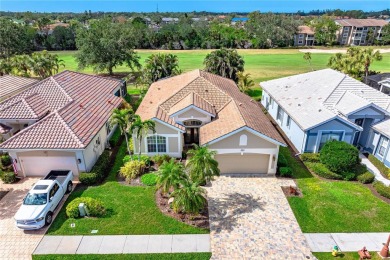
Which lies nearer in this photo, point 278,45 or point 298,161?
point 298,161

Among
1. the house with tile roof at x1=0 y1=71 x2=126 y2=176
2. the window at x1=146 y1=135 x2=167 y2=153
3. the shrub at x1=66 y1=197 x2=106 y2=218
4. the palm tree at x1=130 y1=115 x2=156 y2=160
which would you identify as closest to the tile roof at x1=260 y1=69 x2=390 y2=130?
the window at x1=146 y1=135 x2=167 y2=153

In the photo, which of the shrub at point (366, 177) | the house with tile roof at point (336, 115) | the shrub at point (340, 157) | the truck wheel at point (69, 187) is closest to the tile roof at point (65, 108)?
the truck wheel at point (69, 187)

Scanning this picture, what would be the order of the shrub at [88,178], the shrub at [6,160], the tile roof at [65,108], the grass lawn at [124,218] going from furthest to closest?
the shrub at [6,160] → the tile roof at [65,108] → the shrub at [88,178] → the grass lawn at [124,218]

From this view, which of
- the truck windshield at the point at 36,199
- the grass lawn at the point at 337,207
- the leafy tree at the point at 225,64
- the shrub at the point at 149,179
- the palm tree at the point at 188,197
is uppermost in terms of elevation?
the leafy tree at the point at 225,64

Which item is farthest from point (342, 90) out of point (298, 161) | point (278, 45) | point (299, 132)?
point (278, 45)

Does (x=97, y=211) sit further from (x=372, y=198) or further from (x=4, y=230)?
(x=372, y=198)

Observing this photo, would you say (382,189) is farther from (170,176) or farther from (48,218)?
(48,218)

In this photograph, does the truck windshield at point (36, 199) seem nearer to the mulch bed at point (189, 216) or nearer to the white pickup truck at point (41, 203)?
the white pickup truck at point (41, 203)
